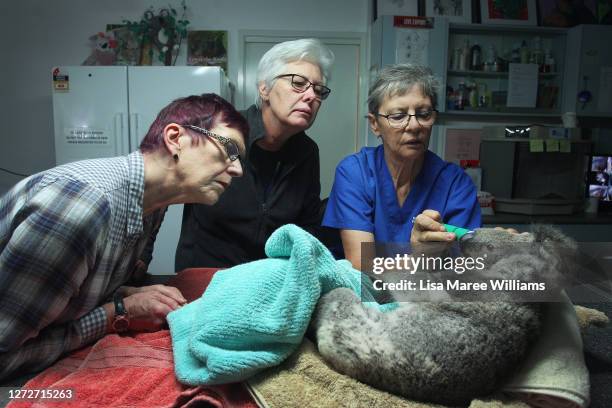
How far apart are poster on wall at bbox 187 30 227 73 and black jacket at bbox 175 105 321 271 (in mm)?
2115

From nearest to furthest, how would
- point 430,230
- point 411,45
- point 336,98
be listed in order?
point 430,230, point 411,45, point 336,98

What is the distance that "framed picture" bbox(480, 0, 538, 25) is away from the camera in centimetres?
329

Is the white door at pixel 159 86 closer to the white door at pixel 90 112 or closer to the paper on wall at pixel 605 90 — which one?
the white door at pixel 90 112

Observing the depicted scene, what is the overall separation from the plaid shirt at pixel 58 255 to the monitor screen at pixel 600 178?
2977 millimetres

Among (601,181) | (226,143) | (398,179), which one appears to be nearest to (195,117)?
(226,143)

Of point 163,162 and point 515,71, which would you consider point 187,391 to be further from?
point 515,71

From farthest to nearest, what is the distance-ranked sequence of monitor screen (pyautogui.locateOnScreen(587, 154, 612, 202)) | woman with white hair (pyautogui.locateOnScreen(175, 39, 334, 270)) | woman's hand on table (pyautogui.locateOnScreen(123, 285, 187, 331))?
monitor screen (pyautogui.locateOnScreen(587, 154, 612, 202))
woman with white hair (pyautogui.locateOnScreen(175, 39, 334, 270))
woman's hand on table (pyautogui.locateOnScreen(123, 285, 187, 331))

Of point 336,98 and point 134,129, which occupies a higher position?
point 336,98

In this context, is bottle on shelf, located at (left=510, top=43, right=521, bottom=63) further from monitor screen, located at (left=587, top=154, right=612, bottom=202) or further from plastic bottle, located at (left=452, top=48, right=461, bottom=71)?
monitor screen, located at (left=587, top=154, right=612, bottom=202)

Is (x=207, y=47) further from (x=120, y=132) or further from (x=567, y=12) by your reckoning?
(x=567, y=12)

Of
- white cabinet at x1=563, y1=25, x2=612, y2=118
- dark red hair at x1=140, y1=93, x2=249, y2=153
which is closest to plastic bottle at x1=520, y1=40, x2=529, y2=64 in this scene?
white cabinet at x1=563, y1=25, x2=612, y2=118

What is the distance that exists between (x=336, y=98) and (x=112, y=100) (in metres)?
1.70

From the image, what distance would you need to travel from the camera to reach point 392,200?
128 cm

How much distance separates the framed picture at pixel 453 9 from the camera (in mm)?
3271
